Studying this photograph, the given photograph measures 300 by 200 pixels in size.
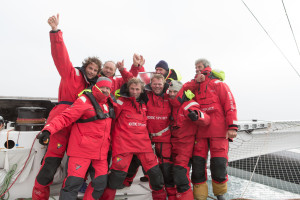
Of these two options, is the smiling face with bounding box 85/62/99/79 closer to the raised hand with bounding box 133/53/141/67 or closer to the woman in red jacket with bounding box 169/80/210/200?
the raised hand with bounding box 133/53/141/67

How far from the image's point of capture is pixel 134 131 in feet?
7.08

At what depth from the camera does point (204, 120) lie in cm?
222

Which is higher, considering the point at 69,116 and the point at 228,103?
the point at 228,103

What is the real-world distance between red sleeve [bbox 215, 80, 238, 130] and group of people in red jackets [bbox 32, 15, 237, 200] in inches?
0.5

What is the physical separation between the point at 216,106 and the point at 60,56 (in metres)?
1.92

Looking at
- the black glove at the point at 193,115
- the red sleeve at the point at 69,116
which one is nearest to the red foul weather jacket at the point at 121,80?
the red sleeve at the point at 69,116

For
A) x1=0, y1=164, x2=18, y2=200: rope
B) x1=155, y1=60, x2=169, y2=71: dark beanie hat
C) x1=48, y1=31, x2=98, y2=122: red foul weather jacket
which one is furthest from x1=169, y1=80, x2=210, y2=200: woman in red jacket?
x1=0, y1=164, x2=18, y2=200: rope

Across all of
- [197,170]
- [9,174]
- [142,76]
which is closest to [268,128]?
[197,170]

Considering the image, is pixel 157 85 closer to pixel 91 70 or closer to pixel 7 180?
pixel 91 70

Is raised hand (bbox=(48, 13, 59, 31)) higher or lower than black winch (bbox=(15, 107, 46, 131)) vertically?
higher

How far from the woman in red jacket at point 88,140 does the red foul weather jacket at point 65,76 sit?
0.83 ft

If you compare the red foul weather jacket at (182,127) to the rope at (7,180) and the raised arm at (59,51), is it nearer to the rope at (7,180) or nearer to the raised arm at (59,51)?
the raised arm at (59,51)

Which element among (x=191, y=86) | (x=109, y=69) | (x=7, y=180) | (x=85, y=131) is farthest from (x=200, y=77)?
(x=7, y=180)

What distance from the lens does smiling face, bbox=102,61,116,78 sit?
100.0 inches
